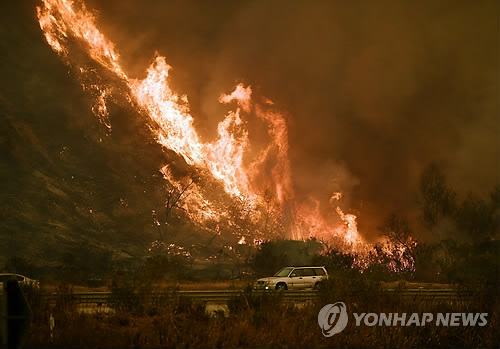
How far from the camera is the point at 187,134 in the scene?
93.5 meters

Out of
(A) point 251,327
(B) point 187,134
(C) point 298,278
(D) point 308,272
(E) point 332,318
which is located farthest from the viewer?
(B) point 187,134

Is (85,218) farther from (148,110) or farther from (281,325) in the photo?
(281,325)

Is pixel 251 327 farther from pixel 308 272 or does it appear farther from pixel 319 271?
pixel 319 271

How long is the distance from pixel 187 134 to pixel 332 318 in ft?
271

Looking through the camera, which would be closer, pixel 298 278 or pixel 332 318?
pixel 332 318

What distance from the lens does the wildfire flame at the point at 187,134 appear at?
294 ft

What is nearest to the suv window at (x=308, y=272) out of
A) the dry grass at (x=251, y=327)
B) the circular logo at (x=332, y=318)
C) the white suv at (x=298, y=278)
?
the white suv at (x=298, y=278)

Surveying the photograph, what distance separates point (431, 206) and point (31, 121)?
203 feet

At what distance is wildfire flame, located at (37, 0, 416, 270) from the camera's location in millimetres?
89688

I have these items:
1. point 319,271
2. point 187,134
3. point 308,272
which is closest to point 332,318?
point 308,272

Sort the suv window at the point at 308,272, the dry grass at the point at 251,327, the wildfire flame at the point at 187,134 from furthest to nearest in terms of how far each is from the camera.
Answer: the wildfire flame at the point at 187,134, the suv window at the point at 308,272, the dry grass at the point at 251,327

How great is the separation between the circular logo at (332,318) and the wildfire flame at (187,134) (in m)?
73.9

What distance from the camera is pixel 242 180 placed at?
95.2m

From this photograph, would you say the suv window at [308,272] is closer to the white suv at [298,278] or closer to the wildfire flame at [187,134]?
the white suv at [298,278]
